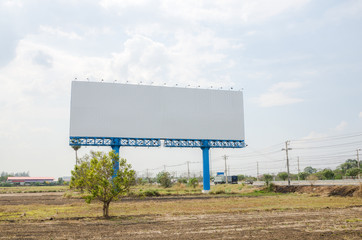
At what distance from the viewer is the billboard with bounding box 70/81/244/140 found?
181 feet

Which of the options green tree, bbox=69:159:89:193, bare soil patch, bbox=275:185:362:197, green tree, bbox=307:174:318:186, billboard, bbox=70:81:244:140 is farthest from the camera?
billboard, bbox=70:81:244:140

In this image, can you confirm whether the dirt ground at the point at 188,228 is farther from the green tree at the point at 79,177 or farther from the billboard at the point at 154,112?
the billboard at the point at 154,112

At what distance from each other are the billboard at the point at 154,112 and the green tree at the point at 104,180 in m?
31.8

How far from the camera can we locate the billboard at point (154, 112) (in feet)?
181

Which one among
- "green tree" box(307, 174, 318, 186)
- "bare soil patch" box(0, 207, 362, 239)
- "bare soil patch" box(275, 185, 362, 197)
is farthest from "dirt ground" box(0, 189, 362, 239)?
"green tree" box(307, 174, 318, 186)

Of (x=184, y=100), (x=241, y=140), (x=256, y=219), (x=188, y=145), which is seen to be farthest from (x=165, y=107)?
(x=256, y=219)

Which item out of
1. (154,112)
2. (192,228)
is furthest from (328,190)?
(192,228)

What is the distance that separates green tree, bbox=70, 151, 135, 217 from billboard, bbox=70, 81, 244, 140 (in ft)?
104

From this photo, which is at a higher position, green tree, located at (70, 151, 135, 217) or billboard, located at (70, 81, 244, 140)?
billboard, located at (70, 81, 244, 140)

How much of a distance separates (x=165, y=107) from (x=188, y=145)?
843cm

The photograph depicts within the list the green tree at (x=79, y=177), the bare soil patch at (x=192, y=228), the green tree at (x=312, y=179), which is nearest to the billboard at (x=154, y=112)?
the green tree at (x=312, y=179)

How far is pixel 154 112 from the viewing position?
192 feet

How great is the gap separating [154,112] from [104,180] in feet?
117

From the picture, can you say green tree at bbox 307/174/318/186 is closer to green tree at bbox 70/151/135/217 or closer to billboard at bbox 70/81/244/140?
billboard at bbox 70/81/244/140
